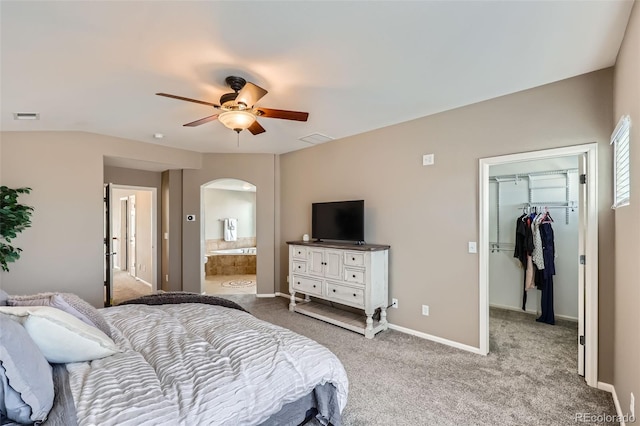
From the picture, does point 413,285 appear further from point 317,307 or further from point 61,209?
point 61,209

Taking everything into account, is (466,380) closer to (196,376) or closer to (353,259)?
(353,259)

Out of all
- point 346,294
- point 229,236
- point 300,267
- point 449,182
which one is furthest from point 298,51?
point 229,236

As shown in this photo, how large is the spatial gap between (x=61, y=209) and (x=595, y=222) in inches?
224

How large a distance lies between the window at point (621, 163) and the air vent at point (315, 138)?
2.98 m

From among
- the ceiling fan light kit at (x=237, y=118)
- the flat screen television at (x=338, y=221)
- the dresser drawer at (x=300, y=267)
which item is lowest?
the dresser drawer at (x=300, y=267)

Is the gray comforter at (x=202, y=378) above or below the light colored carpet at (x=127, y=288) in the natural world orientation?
above

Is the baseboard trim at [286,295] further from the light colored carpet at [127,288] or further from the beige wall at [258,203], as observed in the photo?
the light colored carpet at [127,288]

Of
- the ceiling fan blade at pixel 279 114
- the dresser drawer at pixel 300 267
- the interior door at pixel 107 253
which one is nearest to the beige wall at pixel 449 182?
the dresser drawer at pixel 300 267

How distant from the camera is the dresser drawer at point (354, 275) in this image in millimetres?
3484

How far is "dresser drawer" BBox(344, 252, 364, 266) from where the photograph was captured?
348 centimetres

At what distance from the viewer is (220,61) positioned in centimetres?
217

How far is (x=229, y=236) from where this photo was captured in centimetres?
855

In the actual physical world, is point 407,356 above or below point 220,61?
below

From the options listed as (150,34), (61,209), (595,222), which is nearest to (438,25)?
(150,34)
